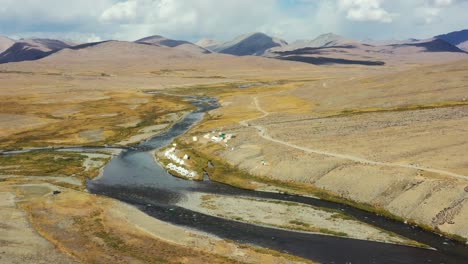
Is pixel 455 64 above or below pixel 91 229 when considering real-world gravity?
above

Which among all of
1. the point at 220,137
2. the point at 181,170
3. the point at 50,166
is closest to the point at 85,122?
the point at 50,166

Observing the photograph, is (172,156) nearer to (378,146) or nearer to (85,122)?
(378,146)

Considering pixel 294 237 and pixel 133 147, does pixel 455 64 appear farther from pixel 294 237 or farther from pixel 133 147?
pixel 294 237

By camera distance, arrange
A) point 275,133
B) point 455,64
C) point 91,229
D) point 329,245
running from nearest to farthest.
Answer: point 329,245 < point 91,229 < point 275,133 < point 455,64

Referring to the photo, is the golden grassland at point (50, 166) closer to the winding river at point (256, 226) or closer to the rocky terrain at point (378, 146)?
the winding river at point (256, 226)

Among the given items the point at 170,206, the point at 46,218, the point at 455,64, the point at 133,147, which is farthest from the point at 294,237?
the point at 455,64

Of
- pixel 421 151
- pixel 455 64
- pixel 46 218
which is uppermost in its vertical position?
pixel 455 64

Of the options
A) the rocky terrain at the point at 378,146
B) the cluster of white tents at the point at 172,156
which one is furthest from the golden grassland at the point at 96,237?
the rocky terrain at the point at 378,146

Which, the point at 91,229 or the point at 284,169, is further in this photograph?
the point at 284,169
